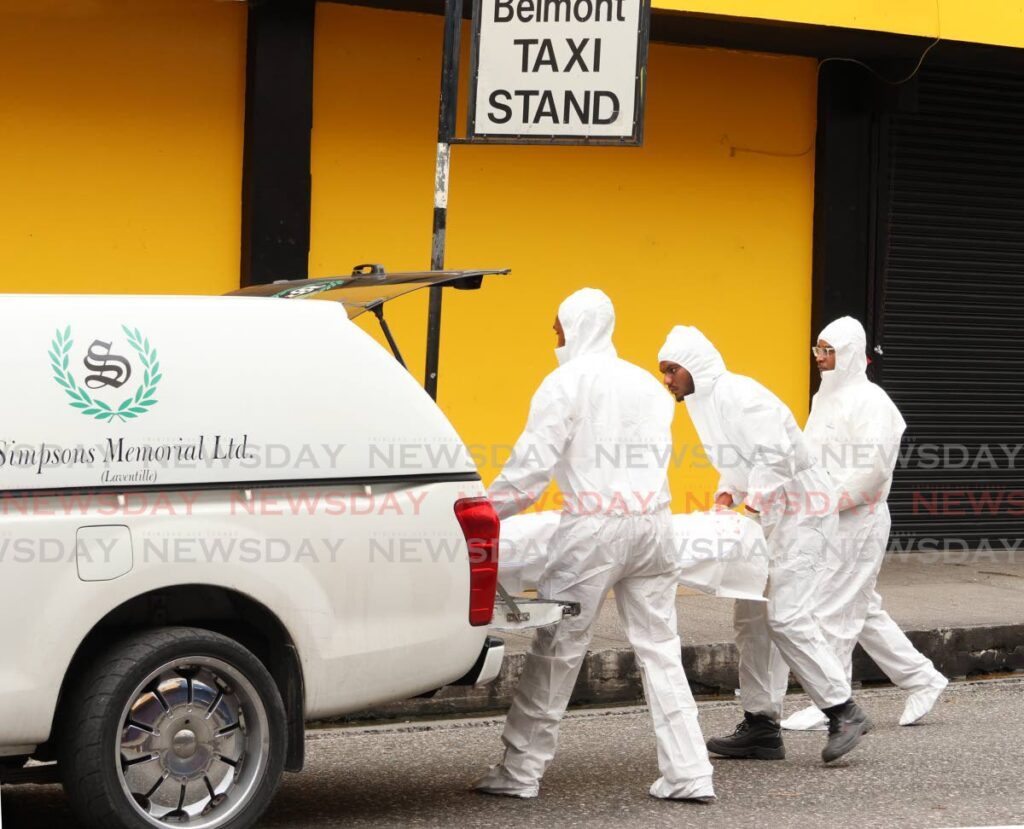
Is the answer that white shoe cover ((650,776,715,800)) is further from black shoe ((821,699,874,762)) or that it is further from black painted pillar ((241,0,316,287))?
black painted pillar ((241,0,316,287))

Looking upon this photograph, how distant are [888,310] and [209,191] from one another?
5044 millimetres

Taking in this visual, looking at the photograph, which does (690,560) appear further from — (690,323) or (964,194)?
(964,194)

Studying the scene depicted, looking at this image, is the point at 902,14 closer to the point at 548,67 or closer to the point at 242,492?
the point at 548,67

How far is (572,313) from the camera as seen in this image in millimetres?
6418

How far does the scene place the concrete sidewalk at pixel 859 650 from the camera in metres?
8.23

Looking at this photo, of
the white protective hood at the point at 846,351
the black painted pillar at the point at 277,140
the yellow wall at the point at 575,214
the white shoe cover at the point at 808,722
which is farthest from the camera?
the yellow wall at the point at 575,214

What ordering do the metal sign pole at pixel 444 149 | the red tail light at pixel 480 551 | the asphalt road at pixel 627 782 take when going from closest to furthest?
the red tail light at pixel 480 551, the asphalt road at pixel 627 782, the metal sign pole at pixel 444 149

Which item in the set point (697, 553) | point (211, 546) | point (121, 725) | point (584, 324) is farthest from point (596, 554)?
point (121, 725)

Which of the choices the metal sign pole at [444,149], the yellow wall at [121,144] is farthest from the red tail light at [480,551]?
the yellow wall at [121,144]

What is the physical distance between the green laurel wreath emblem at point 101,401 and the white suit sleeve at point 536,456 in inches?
53.8

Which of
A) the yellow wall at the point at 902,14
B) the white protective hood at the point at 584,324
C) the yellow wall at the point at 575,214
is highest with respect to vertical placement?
the yellow wall at the point at 902,14

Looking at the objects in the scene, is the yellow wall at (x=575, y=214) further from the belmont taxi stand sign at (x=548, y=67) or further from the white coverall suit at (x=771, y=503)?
the white coverall suit at (x=771, y=503)

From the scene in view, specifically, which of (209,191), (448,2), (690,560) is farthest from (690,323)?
(690,560)

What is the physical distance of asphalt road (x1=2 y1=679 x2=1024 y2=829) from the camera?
5988mm
